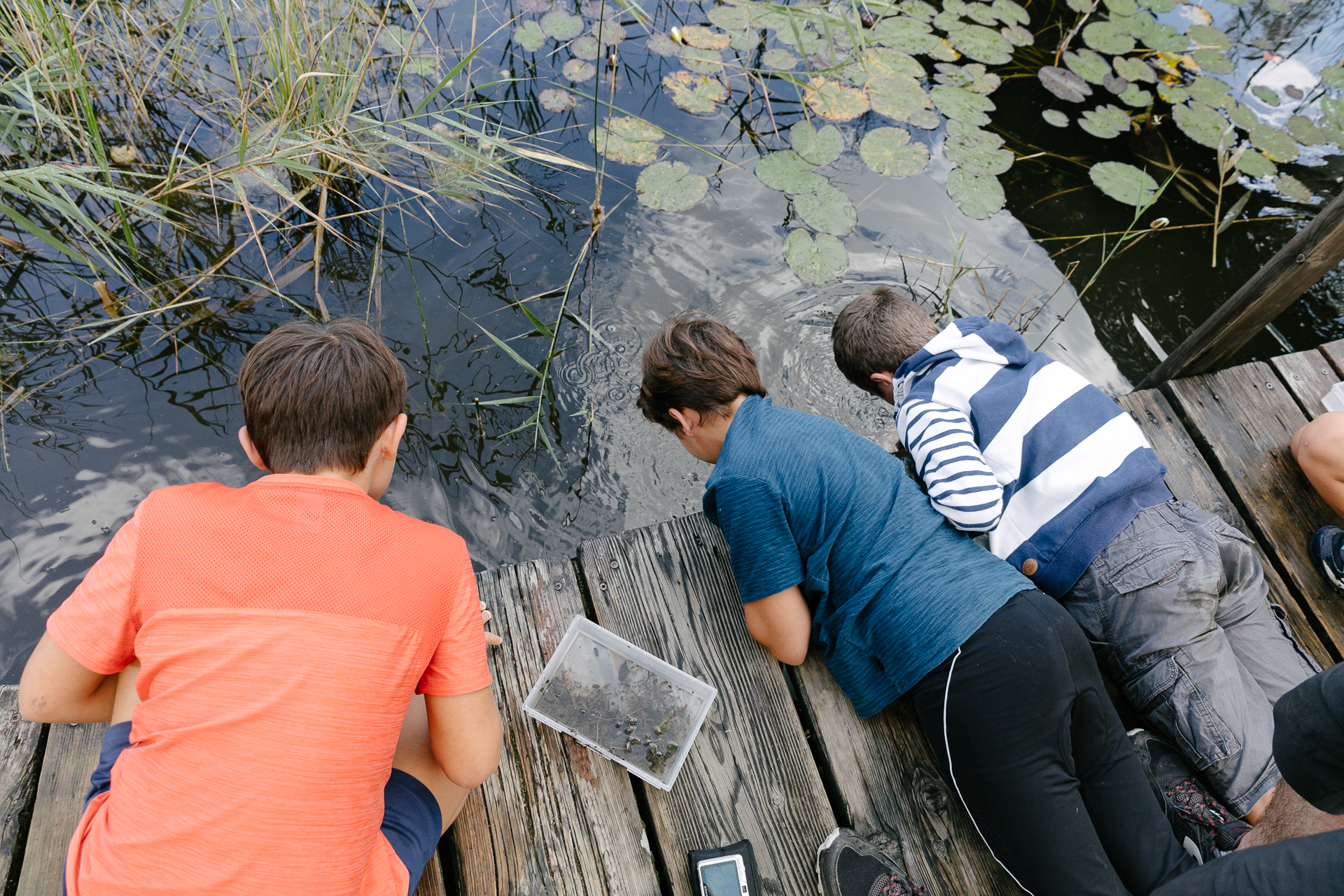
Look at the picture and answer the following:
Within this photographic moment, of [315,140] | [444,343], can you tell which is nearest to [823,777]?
[444,343]

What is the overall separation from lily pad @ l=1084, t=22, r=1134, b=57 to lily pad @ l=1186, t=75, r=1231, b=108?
12.9 inches

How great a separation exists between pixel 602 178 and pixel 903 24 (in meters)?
1.66

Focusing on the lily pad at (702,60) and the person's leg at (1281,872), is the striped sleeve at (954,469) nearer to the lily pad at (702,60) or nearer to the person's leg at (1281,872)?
the person's leg at (1281,872)

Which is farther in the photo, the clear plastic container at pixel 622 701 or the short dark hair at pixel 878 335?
the short dark hair at pixel 878 335

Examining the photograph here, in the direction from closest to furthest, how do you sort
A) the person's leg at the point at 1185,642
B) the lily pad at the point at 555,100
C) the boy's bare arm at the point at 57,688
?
the boy's bare arm at the point at 57,688
the person's leg at the point at 1185,642
the lily pad at the point at 555,100

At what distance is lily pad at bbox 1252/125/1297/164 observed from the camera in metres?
2.95

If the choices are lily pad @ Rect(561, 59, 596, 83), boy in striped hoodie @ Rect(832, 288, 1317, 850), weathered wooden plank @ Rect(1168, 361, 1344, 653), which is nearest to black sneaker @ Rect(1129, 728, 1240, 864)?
boy in striped hoodie @ Rect(832, 288, 1317, 850)

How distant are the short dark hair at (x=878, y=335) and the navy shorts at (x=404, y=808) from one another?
1405mm

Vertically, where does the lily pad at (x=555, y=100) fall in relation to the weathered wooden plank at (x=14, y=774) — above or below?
above

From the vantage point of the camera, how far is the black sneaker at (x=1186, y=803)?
1.48m

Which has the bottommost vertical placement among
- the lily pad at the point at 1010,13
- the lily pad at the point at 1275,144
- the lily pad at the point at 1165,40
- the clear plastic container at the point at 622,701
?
the clear plastic container at the point at 622,701

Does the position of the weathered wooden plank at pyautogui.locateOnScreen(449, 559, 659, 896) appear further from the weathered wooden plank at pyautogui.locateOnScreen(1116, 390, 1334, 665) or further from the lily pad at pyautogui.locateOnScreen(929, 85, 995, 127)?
the lily pad at pyautogui.locateOnScreen(929, 85, 995, 127)

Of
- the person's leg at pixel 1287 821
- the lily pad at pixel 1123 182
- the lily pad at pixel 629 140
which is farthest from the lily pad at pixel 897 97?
the person's leg at pixel 1287 821

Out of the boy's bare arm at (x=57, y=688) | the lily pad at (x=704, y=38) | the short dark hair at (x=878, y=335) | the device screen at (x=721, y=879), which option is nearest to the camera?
the boy's bare arm at (x=57, y=688)
